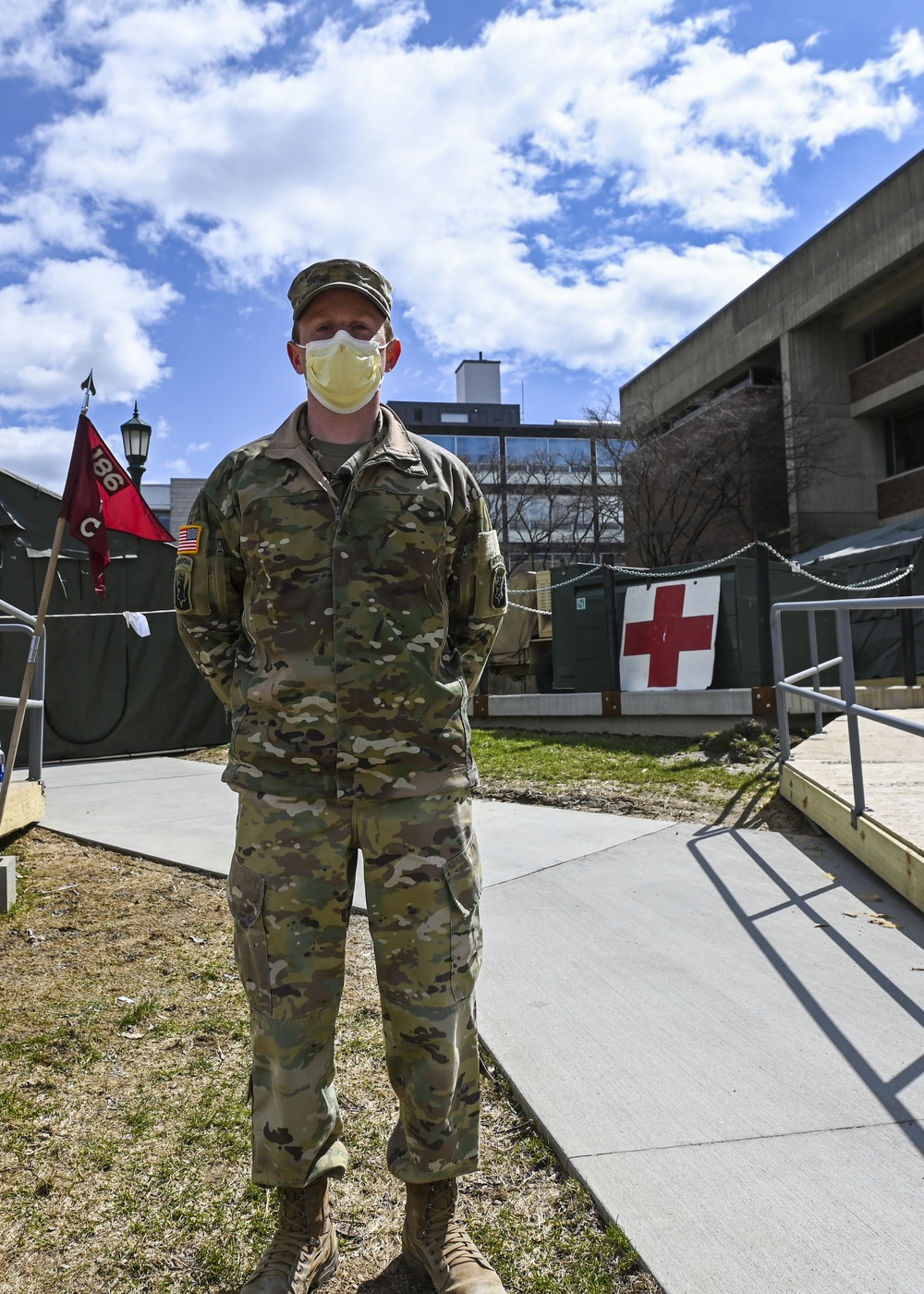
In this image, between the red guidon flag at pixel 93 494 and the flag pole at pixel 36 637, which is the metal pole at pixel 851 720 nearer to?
the red guidon flag at pixel 93 494

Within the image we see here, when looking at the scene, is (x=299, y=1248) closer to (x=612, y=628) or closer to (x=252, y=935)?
(x=252, y=935)

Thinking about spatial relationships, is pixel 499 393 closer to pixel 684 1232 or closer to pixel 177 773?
pixel 177 773

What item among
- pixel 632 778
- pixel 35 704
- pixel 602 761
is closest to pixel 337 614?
pixel 35 704

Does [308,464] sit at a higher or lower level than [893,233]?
lower

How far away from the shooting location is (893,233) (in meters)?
23.2

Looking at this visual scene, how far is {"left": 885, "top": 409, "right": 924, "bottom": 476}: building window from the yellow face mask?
26.5m

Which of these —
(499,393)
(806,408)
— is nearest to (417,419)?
(499,393)

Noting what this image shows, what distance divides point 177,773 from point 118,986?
6410 millimetres

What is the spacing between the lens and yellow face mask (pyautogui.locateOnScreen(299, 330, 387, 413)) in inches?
85.2

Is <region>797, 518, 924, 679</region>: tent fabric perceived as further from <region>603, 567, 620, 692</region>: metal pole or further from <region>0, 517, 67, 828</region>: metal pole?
<region>0, 517, 67, 828</region>: metal pole

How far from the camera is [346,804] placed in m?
2.05

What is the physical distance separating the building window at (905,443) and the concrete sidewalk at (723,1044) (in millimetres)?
23489

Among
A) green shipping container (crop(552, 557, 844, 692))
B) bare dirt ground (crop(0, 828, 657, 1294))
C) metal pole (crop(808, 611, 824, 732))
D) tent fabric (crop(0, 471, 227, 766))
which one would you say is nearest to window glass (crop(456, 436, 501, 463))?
tent fabric (crop(0, 471, 227, 766))

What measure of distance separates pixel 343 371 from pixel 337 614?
55 centimetres
